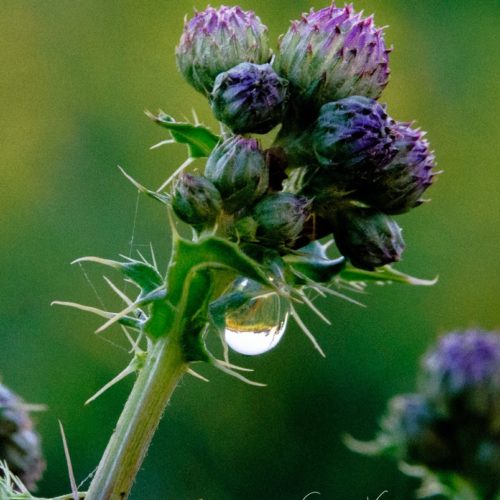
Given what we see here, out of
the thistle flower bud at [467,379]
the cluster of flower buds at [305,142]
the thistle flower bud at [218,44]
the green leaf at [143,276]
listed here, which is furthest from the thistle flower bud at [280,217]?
the thistle flower bud at [467,379]

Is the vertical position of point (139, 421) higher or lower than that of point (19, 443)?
higher

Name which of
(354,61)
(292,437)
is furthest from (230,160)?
(292,437)

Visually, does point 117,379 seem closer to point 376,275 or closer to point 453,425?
point 376,275

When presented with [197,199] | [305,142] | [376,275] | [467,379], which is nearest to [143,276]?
[197,199]

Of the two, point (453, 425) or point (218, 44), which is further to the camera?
point (453, 425)

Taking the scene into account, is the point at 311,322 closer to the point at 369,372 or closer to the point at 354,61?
the point at 369,372

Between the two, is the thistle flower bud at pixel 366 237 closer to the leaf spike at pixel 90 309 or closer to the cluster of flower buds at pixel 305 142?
the cluster of flower buds at pixel 305 142
